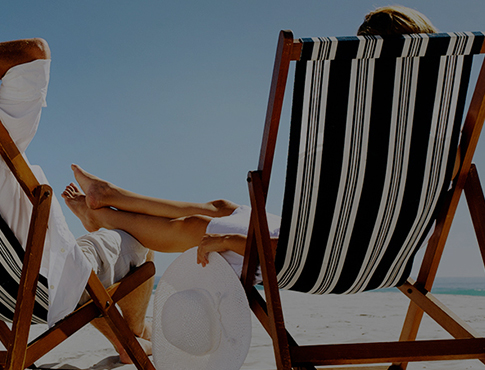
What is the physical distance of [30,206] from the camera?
5.68 feet

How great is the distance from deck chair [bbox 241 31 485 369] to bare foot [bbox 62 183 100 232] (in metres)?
1.23

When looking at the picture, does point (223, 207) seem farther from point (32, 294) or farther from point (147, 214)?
point (32, 294)

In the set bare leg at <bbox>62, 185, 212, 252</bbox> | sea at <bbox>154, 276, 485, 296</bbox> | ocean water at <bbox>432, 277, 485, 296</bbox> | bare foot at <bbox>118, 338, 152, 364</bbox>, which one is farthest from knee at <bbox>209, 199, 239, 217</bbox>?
ocean water at <bbox>432, 277, 485, 296</bbox>

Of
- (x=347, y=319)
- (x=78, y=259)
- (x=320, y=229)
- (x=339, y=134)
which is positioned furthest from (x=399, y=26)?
(x=347, y=319)

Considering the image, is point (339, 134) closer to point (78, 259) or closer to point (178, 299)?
point (178, 299)

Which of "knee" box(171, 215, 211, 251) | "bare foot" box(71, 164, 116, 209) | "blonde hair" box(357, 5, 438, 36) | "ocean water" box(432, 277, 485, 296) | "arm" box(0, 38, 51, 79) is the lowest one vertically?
"ocean water" box(432, 277, 485, 296)

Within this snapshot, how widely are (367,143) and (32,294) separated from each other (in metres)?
1.18

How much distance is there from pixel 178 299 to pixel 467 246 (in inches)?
1055

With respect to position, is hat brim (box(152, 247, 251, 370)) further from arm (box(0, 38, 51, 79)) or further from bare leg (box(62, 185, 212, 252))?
arm (box(0, 38, 51, 79))

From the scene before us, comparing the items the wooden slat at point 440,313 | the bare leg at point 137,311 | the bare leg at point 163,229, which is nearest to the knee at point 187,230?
the bare leg at point 163,229

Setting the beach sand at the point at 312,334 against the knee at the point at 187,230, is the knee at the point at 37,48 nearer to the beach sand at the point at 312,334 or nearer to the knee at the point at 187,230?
the knee at the point at 187,230

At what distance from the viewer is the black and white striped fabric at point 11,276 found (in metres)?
1.64

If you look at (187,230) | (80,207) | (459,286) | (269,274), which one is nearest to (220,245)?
(269,274)

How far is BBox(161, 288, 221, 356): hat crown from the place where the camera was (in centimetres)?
183
